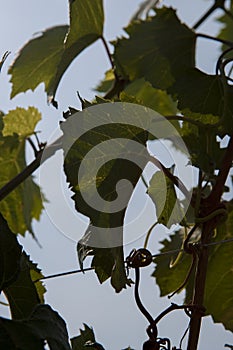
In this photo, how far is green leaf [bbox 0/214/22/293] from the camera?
1.92 feet

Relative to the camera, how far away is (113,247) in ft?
2.29

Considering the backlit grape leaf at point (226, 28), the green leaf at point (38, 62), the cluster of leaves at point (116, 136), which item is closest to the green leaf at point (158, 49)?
the cluster of leaves at point (116, 136)

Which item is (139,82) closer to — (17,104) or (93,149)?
(17,104)

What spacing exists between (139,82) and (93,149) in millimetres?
516

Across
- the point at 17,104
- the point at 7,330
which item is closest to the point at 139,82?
the point at 17,104

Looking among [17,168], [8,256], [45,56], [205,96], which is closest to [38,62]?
[45,56]

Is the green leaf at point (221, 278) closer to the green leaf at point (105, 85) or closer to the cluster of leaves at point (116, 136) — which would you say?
the cluster of leaves at point (116, 136)

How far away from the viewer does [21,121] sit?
46.9 inches

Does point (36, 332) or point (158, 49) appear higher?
point (158, 49)

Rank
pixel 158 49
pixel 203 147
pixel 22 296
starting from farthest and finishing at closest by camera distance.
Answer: pixel 158 49 < pixel 203 147 < pixel 22 296

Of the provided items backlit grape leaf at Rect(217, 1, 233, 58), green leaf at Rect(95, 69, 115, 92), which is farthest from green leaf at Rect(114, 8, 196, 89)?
backlit grape leaf at Rect(217, 1, 233, 58)

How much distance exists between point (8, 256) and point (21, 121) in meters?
0.62

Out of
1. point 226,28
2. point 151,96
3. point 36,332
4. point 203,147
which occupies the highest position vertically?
point 226,28

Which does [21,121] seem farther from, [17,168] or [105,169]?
[105,169]
